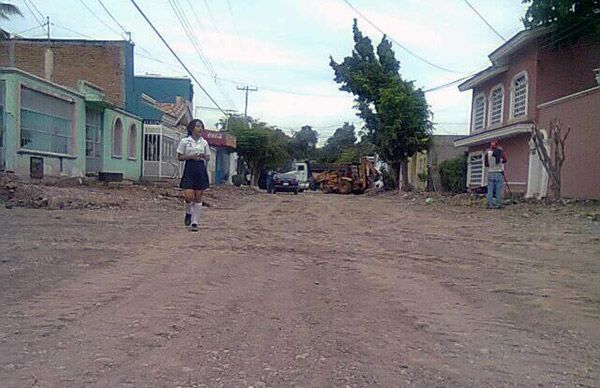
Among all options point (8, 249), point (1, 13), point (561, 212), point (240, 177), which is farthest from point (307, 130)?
point (8, 249)

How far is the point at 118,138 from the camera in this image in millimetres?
26828

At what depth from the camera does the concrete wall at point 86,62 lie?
30.0m

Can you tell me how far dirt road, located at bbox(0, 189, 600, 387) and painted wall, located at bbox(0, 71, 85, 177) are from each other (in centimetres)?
888

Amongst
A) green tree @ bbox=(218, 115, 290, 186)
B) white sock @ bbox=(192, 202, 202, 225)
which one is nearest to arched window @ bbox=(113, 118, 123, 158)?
white sock @ bbox=(192, 202, 202, 225)

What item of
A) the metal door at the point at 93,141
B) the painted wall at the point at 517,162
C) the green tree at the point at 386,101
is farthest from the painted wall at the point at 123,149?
the painted wall at the point at 517,162

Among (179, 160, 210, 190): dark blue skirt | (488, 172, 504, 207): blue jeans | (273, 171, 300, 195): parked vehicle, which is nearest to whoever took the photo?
(179, 160, 210, 190): dark blue skirt

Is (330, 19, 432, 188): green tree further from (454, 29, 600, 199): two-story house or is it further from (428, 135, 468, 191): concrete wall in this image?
(454, 29, 600, 199): two-story house

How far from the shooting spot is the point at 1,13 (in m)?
22.1

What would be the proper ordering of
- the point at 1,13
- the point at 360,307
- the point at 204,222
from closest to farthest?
1. the point at 360,307
2. the point at 204,222
3. the point at 1,13

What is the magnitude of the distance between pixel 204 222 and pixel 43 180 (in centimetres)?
899

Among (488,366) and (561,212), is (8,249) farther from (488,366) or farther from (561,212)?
(561,212)

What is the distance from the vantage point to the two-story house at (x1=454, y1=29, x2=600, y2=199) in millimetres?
18625

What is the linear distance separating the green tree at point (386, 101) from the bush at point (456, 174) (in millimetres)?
2496

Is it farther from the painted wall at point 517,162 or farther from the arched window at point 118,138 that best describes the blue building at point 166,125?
the painted wall at point 517,162
